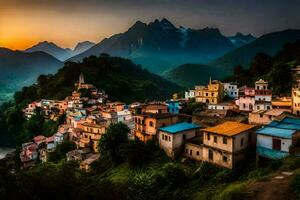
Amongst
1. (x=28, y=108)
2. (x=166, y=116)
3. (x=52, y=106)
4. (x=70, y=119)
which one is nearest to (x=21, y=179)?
(x=166, y=116)

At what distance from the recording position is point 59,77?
74562mm

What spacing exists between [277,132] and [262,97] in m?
14.7

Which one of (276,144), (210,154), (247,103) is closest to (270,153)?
(276,144)

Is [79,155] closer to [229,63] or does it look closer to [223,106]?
[223,106]

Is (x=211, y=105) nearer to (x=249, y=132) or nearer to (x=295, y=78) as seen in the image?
(x=295, y=78)

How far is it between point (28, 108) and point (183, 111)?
33.7 m

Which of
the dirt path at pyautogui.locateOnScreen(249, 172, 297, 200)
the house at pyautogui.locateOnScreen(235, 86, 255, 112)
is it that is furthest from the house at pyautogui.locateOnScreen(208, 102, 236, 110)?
the dirt path at pyautogui.locateOnScreen(249, 172, 297, 200)

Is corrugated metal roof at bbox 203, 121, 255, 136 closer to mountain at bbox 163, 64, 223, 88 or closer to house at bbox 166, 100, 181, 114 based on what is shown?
house at bbox 166, 100, 181, 114

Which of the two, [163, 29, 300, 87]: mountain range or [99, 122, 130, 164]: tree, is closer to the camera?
[99, 122, 130, 164]: tree

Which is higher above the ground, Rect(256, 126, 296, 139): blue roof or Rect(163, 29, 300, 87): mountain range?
Rect(163, 29, 300, 87): mountain range

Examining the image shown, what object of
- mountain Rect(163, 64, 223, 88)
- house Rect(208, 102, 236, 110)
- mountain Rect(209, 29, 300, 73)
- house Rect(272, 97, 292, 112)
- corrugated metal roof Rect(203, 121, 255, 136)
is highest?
mountain Rect(209, 29, 300, 73)

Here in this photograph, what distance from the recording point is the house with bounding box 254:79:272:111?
97.4 ft

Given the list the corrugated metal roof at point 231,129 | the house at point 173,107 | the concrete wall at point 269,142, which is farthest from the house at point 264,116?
the house at point 173,107

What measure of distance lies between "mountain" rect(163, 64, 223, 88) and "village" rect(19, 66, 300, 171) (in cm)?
6591
